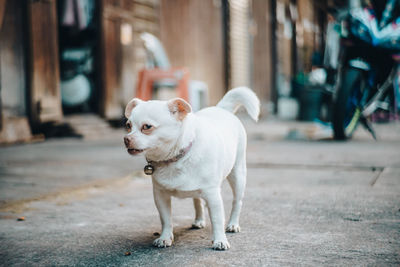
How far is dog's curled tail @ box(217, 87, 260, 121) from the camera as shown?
2783 mm

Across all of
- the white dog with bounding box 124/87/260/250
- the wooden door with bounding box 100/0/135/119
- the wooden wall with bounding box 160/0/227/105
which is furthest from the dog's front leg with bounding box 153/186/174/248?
the wooden wall with bounding box 160/0/227/105

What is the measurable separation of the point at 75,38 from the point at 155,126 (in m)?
7.47

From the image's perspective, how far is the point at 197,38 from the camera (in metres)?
12.0

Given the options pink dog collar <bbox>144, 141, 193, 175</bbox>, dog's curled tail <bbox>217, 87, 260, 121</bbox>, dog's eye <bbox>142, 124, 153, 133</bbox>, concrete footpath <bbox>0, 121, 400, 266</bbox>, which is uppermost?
dog's curled tail <bbox>217, 87, 260, 121</bbox>

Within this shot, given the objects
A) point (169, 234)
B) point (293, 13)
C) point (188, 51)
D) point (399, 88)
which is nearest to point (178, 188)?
point (169, 234)

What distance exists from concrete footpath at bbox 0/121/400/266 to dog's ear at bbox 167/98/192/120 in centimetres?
65

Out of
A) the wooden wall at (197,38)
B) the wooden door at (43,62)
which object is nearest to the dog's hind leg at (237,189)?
the wooden door at (43,62)

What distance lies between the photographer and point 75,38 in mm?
9086

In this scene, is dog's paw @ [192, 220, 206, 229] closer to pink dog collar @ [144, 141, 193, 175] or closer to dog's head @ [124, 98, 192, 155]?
pink dog collar @ [144, 141, 193, 175]

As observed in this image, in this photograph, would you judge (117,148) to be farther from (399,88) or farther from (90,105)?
(399,88)

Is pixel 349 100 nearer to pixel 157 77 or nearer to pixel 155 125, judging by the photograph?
pixel 157 77

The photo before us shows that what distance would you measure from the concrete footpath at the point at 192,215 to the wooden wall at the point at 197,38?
6.08 m

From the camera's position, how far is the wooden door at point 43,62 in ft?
23.3

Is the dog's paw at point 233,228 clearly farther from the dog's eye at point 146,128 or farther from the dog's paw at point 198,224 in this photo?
the dog's eye at point 146,128
